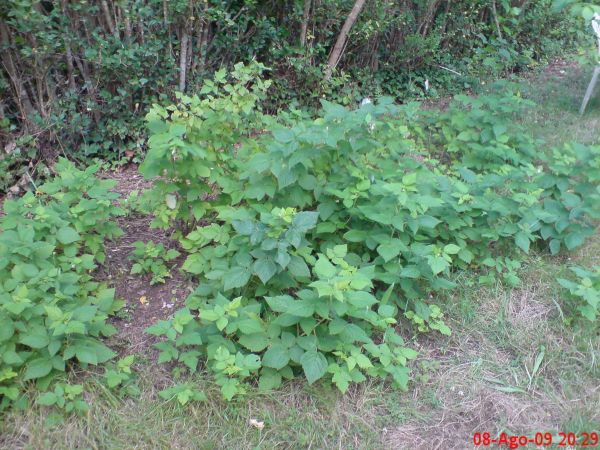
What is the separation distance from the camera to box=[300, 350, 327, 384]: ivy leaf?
2502 millimetres

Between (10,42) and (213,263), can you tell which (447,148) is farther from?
(10,42)

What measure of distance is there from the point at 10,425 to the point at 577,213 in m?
3.54

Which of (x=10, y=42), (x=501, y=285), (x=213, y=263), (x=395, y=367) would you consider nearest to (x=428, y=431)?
(x=395, y=367)

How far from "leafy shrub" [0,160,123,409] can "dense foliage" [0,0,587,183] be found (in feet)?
4.21

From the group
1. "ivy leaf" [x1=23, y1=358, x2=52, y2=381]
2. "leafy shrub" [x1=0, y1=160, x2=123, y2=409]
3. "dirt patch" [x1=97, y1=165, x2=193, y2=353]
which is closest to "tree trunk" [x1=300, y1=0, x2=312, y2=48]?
"dirt patch" [x1=97, y1=165, x2=193, y2=353]

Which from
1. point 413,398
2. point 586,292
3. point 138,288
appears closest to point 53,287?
point 138,288

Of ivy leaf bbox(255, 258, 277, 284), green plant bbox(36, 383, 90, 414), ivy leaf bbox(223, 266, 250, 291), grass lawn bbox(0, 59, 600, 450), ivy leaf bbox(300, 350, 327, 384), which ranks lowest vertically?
grass lawn bbox(0, 59, 600, 450)

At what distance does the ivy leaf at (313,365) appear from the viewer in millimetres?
2502

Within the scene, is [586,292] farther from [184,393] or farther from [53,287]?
[53,287]

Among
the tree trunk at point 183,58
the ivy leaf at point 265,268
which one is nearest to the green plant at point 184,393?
the ivy leaf at point 265,268

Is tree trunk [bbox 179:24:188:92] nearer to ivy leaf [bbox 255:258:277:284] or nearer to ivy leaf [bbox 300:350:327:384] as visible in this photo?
ivy leaf [bbox 255:258:277:284]

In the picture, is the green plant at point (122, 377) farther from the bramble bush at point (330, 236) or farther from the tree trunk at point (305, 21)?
the tree trunk at point (305, 21)

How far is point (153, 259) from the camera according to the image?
11.1ft

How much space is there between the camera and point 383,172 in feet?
11.5
